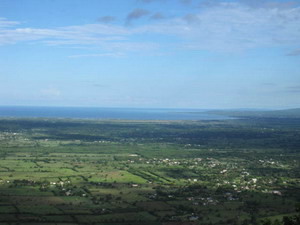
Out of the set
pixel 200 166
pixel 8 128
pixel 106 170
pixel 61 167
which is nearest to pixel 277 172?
pixel 200 166

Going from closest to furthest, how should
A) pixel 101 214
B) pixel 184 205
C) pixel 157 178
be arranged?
pixel 101 214
pixel 184 205
pixel 157 178

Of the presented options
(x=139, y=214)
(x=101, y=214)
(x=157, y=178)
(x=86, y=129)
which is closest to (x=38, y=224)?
(x=101, y=214)

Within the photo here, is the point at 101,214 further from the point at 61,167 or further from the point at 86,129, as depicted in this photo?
the point at 86,129

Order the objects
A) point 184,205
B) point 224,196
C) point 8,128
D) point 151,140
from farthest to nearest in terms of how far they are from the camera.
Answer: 1. point 8,128
2. point 151,140
3. point 224,196
4. point 184,205

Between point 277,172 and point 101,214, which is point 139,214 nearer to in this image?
point 101,214

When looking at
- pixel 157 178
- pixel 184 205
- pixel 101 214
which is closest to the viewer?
pixel 101 214

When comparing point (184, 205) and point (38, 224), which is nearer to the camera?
point (38, 224)
